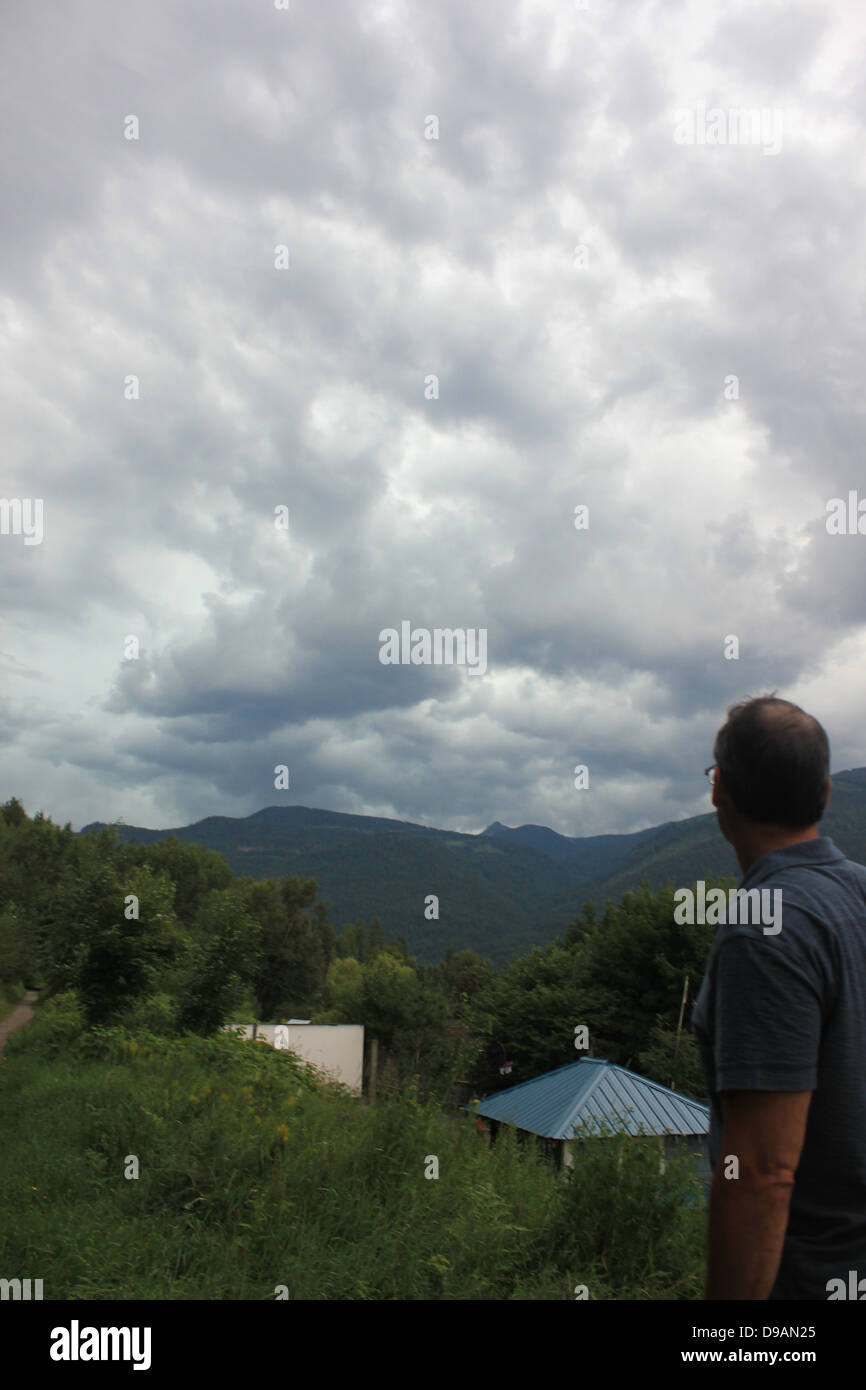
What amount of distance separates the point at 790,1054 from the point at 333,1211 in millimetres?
5002

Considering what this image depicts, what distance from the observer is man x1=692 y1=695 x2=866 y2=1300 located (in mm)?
1639

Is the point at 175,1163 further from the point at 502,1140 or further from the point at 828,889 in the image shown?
the point at 828,889

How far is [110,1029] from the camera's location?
1611cm

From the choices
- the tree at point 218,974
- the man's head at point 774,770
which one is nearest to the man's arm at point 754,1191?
the man's head at point 774,770

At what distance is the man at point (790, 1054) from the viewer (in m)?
1.64

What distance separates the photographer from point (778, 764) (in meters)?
1.91

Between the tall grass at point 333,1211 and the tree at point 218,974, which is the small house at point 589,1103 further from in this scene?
the tall grass at point 333,1211

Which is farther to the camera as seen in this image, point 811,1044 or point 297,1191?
point 297,1191

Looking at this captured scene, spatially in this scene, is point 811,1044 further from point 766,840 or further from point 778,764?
point 778,764

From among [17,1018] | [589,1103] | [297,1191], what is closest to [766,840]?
[297,1191]

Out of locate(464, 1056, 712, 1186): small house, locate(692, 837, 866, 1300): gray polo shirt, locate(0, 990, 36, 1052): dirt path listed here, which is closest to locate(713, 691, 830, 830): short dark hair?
locate(692, 837, 866, 1300): gray polo shirt

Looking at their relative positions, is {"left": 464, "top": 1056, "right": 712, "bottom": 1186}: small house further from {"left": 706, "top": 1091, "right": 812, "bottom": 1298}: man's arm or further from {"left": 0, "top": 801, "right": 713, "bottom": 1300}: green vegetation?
{"left": 706, "top": 1091, "right": 812, "bottom": 1298}: man's arm

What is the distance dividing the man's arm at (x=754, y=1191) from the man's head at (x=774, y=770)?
569 mm
